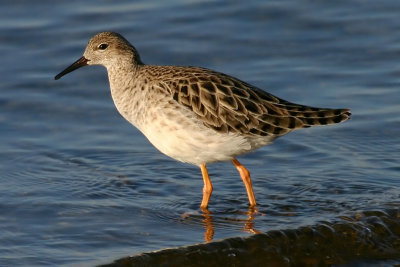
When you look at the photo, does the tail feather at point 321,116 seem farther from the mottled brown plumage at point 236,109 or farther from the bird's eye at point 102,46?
the bird's eye at point 102,46

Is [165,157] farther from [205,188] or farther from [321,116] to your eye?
[321,116]

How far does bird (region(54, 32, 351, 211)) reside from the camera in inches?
427

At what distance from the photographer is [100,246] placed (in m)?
10.2

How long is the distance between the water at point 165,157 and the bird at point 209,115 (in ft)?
3.00

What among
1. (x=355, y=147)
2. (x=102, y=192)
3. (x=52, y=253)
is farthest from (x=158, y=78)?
(x=355, y=147)

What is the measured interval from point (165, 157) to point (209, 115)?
2.49 metres

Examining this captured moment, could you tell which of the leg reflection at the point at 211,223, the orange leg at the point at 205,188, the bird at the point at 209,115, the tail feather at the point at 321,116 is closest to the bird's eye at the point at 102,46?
the bird at the point at 209,115

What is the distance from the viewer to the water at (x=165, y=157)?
10.9 m

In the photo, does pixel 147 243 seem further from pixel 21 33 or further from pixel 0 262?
pixel 21 33

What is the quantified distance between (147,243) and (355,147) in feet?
13.8

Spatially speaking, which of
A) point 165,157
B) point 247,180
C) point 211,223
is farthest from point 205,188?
point 165,157

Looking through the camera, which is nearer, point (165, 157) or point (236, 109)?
point (236, 109)

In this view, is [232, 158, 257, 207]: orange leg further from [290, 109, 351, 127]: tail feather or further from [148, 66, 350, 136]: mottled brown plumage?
[290, 109, 351, 127]: tail feather

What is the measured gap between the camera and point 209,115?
10.9m
